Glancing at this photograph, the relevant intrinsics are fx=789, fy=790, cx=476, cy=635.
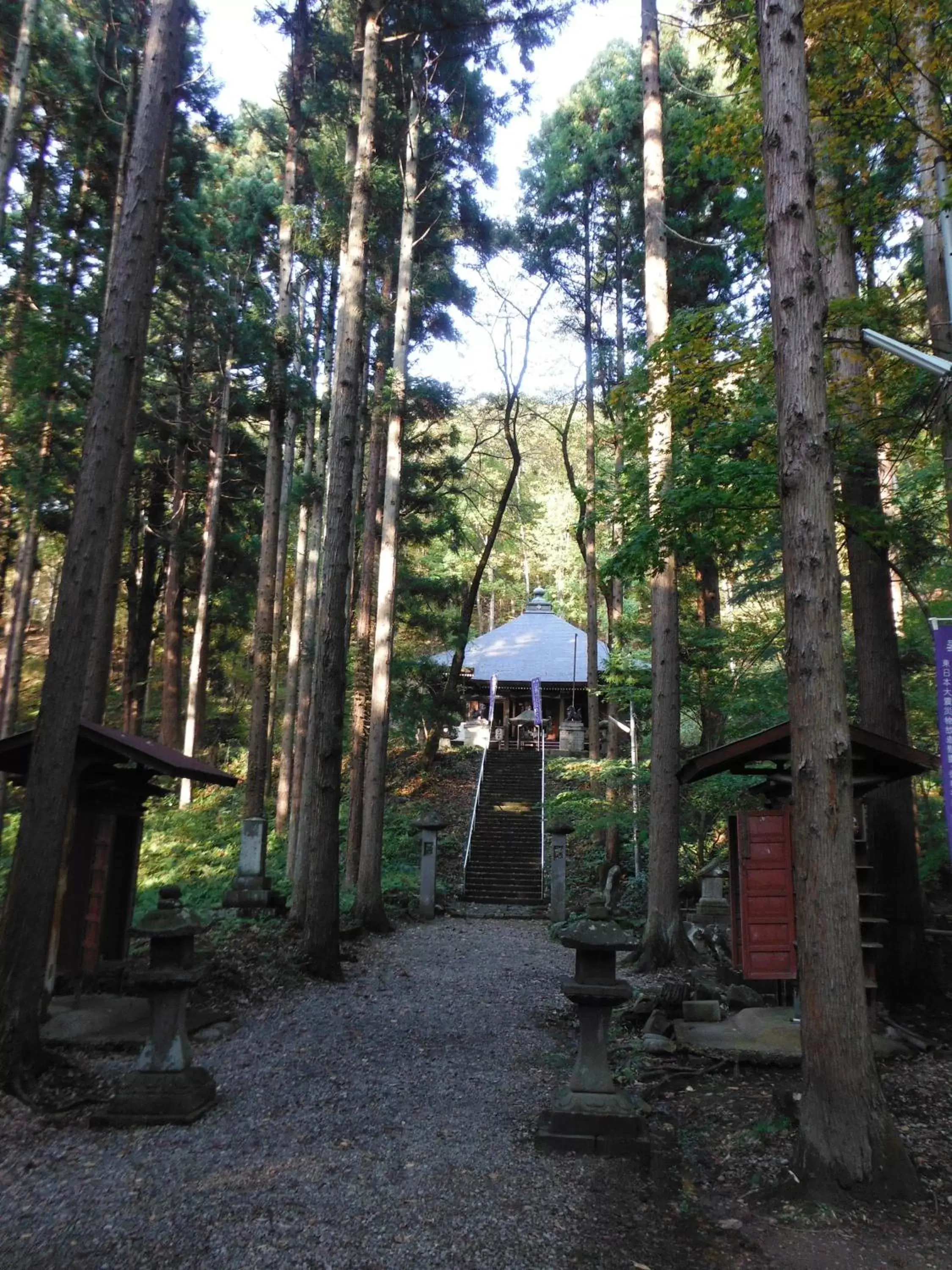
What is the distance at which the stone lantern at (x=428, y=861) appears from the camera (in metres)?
15.3

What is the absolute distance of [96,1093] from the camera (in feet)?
17.9

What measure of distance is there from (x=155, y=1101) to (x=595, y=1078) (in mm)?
2808

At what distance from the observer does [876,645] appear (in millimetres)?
8312

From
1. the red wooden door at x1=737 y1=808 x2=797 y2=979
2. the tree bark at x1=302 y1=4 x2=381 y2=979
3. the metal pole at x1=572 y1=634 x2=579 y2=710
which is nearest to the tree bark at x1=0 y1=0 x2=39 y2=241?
the tree bark at x1=302 y1=4 x2=381 y2=979

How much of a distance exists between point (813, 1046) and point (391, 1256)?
2272 millimetres

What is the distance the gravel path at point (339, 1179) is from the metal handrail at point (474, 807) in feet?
37.7

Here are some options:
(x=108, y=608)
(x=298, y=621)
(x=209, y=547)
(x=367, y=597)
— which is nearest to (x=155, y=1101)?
(x=108, y=608)

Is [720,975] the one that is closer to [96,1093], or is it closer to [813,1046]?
[813,1046]

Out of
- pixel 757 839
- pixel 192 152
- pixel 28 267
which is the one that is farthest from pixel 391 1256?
pixel 192 152

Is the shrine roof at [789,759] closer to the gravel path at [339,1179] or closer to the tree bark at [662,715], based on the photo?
the tree bark at [662,715]

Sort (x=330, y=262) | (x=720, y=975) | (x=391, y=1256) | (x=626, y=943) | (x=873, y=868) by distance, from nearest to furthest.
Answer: (x=391, y=1256)
(x=626, y=943)
(x=873, y=868)
(x=720, y=975)
(x=330, y=262)

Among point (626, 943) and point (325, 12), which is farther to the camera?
point (325, 12)

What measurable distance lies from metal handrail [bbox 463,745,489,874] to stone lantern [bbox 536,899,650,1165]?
13.2 metres

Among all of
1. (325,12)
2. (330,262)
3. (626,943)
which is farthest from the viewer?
(330,262)
